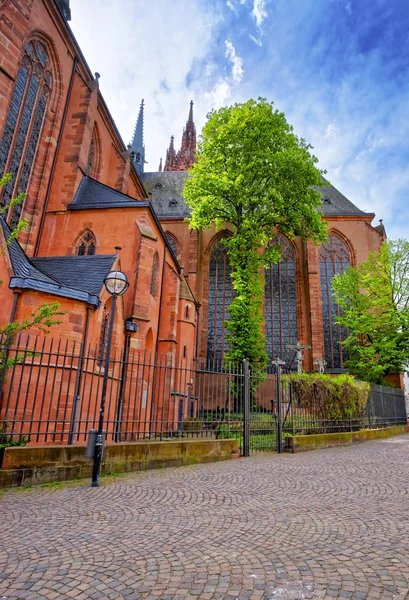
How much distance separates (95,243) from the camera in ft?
47.5

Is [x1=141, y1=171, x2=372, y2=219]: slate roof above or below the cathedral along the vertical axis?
above

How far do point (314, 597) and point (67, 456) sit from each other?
4690mm

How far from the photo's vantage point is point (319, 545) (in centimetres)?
309

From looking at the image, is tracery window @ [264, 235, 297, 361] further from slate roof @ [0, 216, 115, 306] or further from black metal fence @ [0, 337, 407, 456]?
slate roof @ [0, 216, 115, 306]

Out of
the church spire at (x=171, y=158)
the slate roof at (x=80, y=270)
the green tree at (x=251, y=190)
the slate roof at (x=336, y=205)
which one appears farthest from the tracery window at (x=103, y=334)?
the church spire at (x=171, y=158)

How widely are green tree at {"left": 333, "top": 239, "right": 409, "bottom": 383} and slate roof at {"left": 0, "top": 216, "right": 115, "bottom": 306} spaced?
16.1m

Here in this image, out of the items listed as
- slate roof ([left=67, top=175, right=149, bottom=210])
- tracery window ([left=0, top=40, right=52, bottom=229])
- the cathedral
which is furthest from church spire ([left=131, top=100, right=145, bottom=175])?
slate roof ([left=67, top=175, right=149, bottom=210])

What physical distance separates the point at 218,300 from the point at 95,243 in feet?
42.7

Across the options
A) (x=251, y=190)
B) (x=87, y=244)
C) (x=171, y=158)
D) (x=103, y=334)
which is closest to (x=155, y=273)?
(x=87, y=244)

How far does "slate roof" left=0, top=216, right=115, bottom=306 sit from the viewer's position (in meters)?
9.13

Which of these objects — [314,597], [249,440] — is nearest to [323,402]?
[249,440]

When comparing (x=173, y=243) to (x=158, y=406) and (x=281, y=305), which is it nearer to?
(x=281, y=305)

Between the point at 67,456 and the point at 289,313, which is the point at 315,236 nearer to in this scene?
the point at 289,313

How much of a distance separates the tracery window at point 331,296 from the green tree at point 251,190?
255 inches
